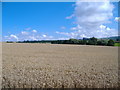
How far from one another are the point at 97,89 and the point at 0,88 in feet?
9.37

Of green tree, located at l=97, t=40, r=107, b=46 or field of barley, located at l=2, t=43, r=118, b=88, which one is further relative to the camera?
green tree, located at l=97, t=40, r=107, b=46

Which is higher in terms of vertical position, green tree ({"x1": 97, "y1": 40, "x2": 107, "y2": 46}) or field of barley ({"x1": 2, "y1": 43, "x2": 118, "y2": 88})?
green tree ({"x1": 97, "y1": 40, "x2": 107, "y2": 46})

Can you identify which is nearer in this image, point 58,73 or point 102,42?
point 58,73

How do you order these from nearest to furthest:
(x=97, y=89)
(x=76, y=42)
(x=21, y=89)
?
(x=21, y=89), (x=97, y=89), (x=76, y=42)

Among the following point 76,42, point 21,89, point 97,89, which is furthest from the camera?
point 76,42

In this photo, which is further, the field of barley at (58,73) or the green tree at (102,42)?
the green tree at (102,42)

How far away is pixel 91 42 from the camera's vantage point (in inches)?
1875

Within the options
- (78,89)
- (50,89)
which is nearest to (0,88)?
(50,89)

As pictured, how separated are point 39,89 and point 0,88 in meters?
1.16

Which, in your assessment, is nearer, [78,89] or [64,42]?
[78,89]

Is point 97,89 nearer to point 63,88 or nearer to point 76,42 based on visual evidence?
point 63,88

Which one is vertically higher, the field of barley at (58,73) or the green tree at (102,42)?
the green tree at (102,42)

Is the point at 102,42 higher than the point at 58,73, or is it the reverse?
the point at 102,42

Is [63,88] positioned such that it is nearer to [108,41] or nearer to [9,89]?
[9,89]
